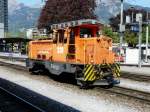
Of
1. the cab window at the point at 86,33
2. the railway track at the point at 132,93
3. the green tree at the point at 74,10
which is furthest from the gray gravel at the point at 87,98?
the green tree at the point at 74,10

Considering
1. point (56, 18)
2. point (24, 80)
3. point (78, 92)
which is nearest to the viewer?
point (78, 92)

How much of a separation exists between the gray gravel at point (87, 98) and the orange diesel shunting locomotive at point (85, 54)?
0.74 meters

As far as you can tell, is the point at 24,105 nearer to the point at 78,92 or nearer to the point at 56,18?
the point at 78,92

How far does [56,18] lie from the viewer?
61.4 metres

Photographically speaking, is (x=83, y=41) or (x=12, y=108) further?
(x=83, y=41)

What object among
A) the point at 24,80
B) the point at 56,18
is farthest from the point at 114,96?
the point at 56,18

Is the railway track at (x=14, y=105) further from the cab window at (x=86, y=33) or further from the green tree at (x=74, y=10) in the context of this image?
the green tree at (x=74, y=10)

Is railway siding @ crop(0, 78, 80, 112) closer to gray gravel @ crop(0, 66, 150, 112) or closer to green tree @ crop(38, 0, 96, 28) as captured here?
gray gravel @ crop(0, 66, 150, 112)

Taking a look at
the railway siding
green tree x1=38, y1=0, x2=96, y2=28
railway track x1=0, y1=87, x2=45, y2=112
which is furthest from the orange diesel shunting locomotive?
green tree x1=38, y1=0, x2=96, y2=28

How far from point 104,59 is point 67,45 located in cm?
221

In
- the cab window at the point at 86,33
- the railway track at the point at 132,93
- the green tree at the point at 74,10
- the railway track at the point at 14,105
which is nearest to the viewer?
the railway track at the point at 14,105

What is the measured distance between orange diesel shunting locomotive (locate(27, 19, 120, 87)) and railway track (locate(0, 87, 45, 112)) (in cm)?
419

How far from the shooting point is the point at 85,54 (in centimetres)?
1984

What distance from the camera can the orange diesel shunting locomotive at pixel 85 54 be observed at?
768 inches
